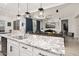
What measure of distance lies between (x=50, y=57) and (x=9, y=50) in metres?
0.75

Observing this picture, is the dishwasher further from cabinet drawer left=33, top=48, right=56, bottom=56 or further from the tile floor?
the tile floor

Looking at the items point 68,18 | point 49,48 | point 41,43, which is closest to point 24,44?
point 41,43

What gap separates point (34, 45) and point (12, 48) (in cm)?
43

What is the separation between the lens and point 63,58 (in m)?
1.98

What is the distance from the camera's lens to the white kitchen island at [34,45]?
1.89 meters

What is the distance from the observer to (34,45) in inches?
78.7

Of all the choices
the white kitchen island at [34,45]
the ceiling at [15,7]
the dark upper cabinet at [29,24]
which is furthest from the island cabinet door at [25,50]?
the ceiling at [15,7]

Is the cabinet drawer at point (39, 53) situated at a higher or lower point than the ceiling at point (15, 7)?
lower

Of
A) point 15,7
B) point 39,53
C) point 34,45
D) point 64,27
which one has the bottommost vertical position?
point 39,53

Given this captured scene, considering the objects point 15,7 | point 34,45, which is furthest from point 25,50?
point 15,7

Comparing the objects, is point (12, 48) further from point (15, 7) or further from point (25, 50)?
point (15, 7)

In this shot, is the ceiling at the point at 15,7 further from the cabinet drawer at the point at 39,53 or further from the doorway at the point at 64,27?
the cabinet drawer at the point at 39,53

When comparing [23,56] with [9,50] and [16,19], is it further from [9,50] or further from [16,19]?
[16,19]

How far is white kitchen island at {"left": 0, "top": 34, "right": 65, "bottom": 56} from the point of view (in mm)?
1889
